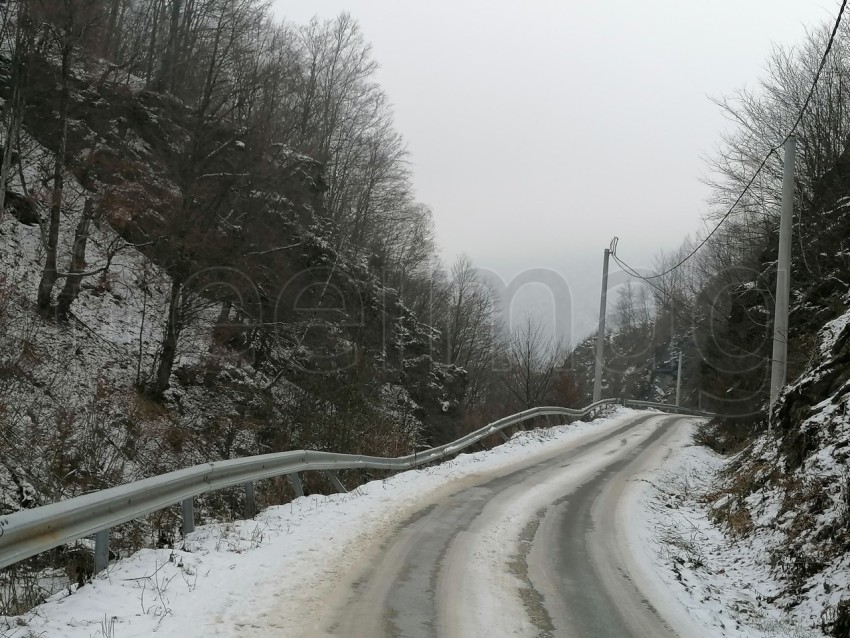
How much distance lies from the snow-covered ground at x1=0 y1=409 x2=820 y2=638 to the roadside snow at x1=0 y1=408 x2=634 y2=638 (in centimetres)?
1

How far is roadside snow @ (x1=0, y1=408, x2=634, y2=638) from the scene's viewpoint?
417cm

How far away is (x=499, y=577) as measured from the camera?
619 cm

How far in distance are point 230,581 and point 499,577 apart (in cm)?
265

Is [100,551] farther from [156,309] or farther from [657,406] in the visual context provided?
[657,406]

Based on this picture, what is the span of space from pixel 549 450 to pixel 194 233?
13.1 metres

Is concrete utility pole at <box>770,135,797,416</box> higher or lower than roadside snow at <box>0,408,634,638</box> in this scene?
higher

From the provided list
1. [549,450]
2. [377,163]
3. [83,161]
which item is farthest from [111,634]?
[377,163]

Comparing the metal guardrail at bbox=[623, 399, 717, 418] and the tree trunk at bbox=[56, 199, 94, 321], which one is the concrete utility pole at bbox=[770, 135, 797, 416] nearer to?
the tree trunk at bbox=[56, 199, 94, 321]

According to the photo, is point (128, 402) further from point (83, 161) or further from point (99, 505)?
point (99, 505)

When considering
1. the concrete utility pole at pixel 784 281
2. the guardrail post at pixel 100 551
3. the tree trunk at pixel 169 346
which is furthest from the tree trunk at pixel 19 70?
the concrete utility pole at pixel 784 281

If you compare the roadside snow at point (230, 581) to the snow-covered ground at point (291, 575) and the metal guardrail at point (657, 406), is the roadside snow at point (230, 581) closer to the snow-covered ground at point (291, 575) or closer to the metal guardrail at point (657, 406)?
the snow-covered ground at point (291, 575)

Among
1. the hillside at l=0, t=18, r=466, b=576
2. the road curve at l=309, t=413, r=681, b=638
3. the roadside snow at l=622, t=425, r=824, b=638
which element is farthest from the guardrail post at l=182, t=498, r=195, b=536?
the roadside snow at l=622, t=425, r=824, b=638

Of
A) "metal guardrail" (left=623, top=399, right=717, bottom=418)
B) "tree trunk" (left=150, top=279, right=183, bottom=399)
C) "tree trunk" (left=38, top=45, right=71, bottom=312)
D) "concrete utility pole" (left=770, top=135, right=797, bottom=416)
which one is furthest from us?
"metal guardrail" (left=623, top=399, right=717, bottom=418)

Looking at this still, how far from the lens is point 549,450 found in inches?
707
